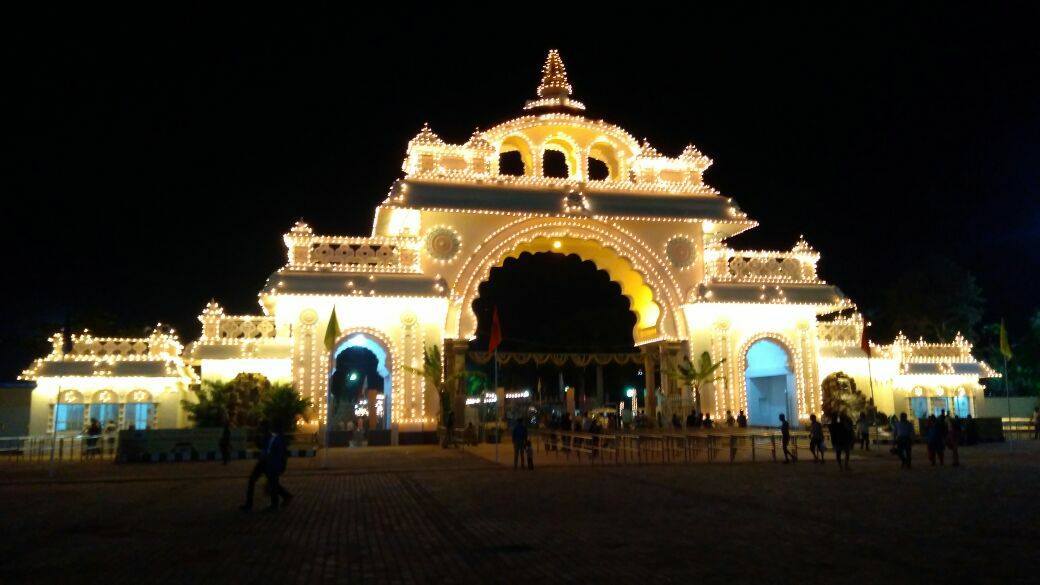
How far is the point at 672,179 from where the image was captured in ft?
104

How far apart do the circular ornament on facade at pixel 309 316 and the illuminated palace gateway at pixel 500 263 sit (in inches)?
1.3

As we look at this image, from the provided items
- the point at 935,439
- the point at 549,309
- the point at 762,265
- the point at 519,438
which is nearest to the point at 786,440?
the point at 935,439

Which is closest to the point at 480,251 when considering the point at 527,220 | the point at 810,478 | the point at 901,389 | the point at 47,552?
the point at 527,220

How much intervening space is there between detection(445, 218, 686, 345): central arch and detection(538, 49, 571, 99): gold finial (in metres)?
5.92

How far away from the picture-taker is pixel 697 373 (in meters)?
29.7

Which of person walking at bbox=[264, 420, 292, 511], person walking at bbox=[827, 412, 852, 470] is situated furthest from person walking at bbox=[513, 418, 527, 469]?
person walking at bbox=[264, 420, 292, 511]

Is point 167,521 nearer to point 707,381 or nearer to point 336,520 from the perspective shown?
point 336,520

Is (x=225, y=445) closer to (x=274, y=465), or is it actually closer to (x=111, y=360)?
(x=111, y=360)

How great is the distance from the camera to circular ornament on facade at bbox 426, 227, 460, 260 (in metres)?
28.8

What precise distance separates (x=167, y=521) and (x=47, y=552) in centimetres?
233

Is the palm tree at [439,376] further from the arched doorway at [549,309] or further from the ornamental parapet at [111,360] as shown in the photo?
the arched doorway at [549,309]

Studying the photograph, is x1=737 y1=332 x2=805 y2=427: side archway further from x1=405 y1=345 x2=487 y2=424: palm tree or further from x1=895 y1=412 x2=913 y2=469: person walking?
x1=895 y1=412 x2=913 y2=469: person walking

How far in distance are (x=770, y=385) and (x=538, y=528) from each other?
2674 centimetres

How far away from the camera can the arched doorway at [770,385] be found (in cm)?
3136
